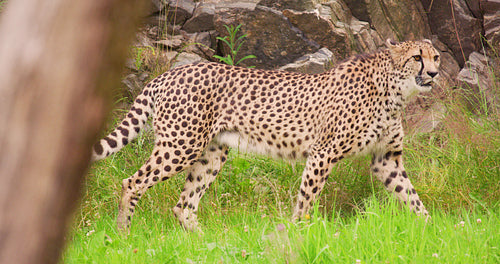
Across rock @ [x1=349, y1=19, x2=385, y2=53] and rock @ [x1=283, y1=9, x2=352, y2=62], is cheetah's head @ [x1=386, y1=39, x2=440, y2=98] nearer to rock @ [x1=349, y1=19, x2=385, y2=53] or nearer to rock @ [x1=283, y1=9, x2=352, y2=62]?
rock @ [x1=283, y1=9, x2=352, y2=62]

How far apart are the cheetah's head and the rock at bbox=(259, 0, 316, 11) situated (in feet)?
9.56

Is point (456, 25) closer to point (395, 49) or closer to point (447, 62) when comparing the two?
point (447, 62)

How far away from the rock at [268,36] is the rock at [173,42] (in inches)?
23.3

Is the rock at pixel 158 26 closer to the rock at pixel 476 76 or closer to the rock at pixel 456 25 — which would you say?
the rock at pixel 456 25

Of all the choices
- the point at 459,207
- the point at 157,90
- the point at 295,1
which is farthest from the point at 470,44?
the point at 157,90

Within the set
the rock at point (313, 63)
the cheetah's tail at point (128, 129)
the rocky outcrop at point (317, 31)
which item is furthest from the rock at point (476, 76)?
the cheetah's tail at point (128, 129)

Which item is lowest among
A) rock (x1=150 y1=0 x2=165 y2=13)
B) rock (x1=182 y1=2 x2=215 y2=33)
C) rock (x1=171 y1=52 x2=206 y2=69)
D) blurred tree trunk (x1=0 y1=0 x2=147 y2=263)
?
rock (x1=171 y1=52 x2=206 y2=69)

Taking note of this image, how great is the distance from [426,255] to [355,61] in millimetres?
2298

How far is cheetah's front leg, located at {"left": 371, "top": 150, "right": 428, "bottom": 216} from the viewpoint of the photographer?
4508 mm

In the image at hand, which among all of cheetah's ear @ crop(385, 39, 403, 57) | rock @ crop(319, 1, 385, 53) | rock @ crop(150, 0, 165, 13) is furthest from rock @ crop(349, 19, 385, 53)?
cheetah's ear @ crop(385, 39, 403, 57)

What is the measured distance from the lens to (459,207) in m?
4.28

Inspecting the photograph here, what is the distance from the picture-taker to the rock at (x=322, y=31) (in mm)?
7078

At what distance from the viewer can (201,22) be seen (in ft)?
25.1

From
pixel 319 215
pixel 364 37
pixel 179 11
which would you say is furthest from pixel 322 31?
pixel 319 215
